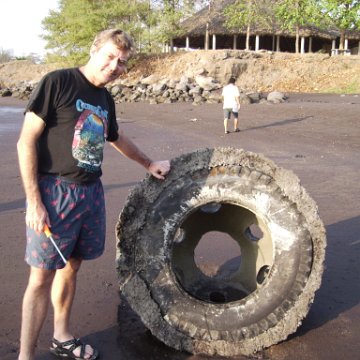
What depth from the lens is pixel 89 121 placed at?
2.71 meters

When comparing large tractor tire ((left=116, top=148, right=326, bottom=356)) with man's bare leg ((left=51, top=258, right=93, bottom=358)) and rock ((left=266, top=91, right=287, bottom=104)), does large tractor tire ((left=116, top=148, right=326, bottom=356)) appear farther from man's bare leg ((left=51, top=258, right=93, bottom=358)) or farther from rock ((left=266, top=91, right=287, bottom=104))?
rock ((left=266, top=91, right=287, bottom=104))

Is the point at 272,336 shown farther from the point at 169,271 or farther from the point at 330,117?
the point at 330,117

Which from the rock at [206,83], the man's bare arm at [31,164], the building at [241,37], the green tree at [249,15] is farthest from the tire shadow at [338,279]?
the building at [241,37]

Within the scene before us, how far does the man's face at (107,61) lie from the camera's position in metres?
2.64

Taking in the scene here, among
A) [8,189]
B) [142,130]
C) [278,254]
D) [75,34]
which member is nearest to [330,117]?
[142,130]

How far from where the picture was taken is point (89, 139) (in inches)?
107

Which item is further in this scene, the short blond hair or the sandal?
the sandal

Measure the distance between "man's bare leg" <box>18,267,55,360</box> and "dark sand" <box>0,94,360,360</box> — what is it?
12.3 inches

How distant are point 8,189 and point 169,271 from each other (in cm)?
519

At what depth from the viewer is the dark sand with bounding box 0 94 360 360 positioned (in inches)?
126

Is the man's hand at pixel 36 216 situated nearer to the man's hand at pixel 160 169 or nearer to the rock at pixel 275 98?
the man's hand at pixel 160 169

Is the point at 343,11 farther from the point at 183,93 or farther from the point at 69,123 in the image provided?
the point at 69,123

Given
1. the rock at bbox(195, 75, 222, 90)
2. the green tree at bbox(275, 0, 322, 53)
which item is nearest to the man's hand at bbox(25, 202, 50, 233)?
the rock at bbox(195, 75, 222, 90)

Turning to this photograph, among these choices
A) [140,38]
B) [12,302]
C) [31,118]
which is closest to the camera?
[31,118]
